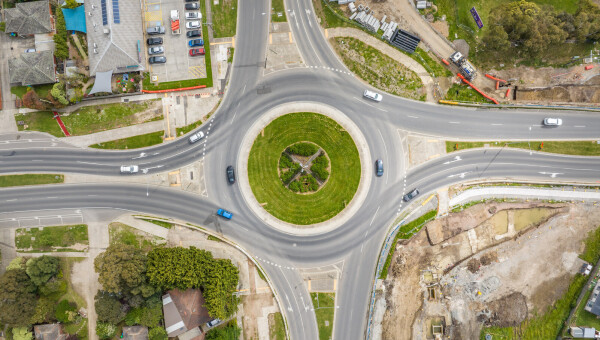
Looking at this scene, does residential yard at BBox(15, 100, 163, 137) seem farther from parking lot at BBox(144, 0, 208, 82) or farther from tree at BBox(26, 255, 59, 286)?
tree at BBox(26, 255, 59, 286)

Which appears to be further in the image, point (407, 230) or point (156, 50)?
point (156, 50)

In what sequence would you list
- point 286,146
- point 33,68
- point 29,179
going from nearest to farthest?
1. point 33,68
2. point 286,146
3. point 29,179

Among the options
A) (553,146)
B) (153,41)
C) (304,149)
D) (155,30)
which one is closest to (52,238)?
(153,41)

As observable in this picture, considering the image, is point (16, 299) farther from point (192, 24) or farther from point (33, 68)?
point (192, 24)

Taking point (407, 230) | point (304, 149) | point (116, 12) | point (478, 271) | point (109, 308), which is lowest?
point (109, 308)

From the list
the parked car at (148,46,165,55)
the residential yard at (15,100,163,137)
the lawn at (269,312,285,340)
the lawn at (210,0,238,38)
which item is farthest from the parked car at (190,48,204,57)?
the lawn at (269,312,285,340)
